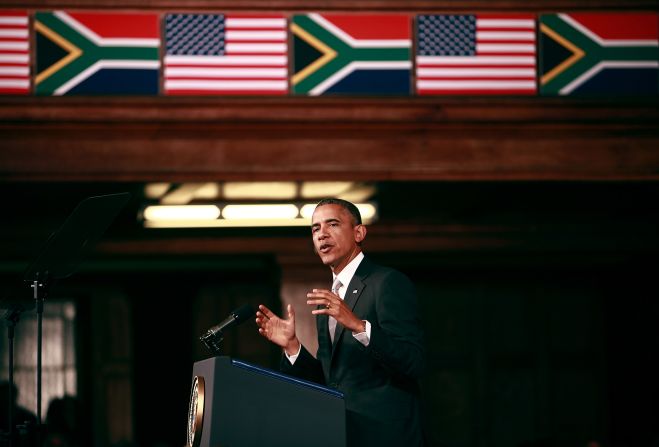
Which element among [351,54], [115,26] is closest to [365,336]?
[351,54]

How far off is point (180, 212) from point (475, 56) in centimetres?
302

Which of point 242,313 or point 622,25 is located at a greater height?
point 622,25

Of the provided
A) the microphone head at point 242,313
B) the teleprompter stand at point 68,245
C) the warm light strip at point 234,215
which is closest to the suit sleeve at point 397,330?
the microphone head at point 242,313

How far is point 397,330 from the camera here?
168 inches

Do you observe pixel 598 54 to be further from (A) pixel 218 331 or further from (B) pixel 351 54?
(A) pixel 218 331

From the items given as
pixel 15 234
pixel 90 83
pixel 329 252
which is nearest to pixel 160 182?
pixel 90 83

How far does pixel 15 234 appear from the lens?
10117 millimetres

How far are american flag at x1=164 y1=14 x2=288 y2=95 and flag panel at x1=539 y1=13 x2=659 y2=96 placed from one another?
2.12m

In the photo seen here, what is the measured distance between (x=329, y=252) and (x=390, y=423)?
72 cm

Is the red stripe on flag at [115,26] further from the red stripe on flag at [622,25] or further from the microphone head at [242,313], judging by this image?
the microphone head at [242,313]

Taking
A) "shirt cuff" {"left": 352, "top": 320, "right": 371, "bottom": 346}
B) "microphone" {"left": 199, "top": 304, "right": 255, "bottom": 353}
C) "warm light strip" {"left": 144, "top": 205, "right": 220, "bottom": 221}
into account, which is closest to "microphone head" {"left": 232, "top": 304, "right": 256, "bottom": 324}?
"microphone" {"left": 199, "top": 304, "right": 255, "bottom": 353}

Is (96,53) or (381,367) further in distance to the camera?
(96,53)

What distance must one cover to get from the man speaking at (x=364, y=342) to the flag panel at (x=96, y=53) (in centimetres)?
429

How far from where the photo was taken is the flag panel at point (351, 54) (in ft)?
28.0
